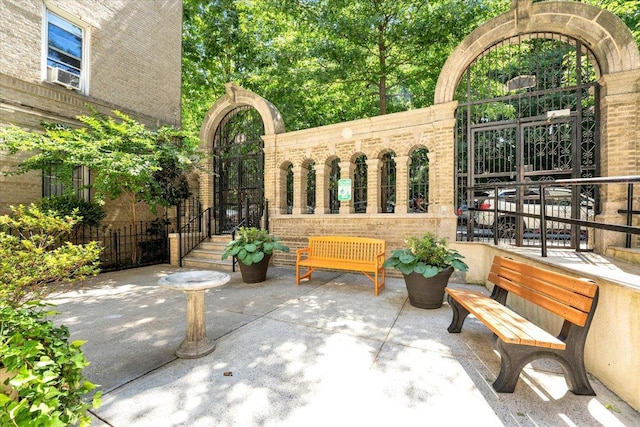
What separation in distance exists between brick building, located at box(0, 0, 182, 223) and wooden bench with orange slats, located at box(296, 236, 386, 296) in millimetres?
7113

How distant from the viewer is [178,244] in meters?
8.70

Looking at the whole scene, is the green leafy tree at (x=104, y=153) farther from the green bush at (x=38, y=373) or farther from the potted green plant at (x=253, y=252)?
the green bush at (x=38, y=373)

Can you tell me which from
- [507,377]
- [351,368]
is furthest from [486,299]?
[351,368]

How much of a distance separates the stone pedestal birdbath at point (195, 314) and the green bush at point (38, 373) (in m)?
1.16

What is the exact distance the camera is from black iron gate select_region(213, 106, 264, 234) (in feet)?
31.2

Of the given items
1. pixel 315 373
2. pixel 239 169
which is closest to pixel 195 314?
pixel 315 373

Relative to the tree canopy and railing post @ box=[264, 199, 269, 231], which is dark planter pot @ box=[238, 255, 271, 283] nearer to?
railing post @ box=[264, 199, 269, 231]

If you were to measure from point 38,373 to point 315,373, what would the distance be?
2069 millimetres

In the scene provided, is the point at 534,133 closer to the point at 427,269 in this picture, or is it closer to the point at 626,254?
the point at 626,254

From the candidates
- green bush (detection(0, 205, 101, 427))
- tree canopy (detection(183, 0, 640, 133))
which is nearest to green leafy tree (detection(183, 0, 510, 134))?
tree canopy (detection(183, 0, 640, 133))

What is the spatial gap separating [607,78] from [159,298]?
9737mm

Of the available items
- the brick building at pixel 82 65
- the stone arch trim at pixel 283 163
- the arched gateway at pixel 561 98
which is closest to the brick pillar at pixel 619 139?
the arched gateway at pixel 561 98

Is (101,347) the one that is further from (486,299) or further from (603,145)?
(603,145)

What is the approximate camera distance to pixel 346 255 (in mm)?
6328
